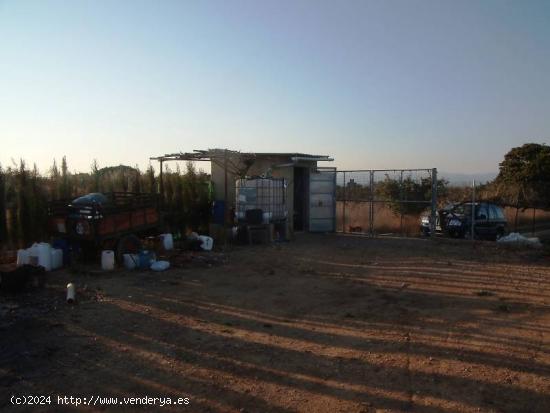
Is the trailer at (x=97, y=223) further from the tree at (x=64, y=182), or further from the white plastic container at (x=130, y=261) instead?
the tree at (x=64, y=182)

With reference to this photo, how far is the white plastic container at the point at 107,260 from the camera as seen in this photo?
1052cm

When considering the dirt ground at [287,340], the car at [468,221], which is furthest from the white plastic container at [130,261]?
the car at [468,221]

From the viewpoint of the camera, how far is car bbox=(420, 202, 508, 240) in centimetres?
1700

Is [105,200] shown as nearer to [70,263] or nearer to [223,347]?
[70,263]

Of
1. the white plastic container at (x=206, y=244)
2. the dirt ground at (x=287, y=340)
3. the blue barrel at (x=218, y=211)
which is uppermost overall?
the blue barrel at (x=218, y=211)

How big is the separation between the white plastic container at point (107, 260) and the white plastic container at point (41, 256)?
4.12 feet

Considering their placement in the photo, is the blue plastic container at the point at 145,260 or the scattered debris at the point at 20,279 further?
the blue plastic container at the point at 145,260

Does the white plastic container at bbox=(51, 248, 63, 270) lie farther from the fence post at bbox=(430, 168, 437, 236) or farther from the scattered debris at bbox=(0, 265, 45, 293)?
the fence post at bbox=(430, 168, 437, 236)

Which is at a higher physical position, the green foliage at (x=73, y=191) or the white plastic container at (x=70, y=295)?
the green foliage at (x=73, y=191)

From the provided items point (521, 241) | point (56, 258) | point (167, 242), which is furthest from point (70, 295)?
point (521, 241)

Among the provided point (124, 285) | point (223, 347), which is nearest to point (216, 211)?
point (124, 285)

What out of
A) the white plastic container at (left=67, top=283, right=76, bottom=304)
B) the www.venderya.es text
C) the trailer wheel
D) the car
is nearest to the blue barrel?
the trailer wheel

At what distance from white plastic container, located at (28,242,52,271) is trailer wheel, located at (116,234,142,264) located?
1.58m

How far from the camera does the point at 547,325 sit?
21.9 feet
